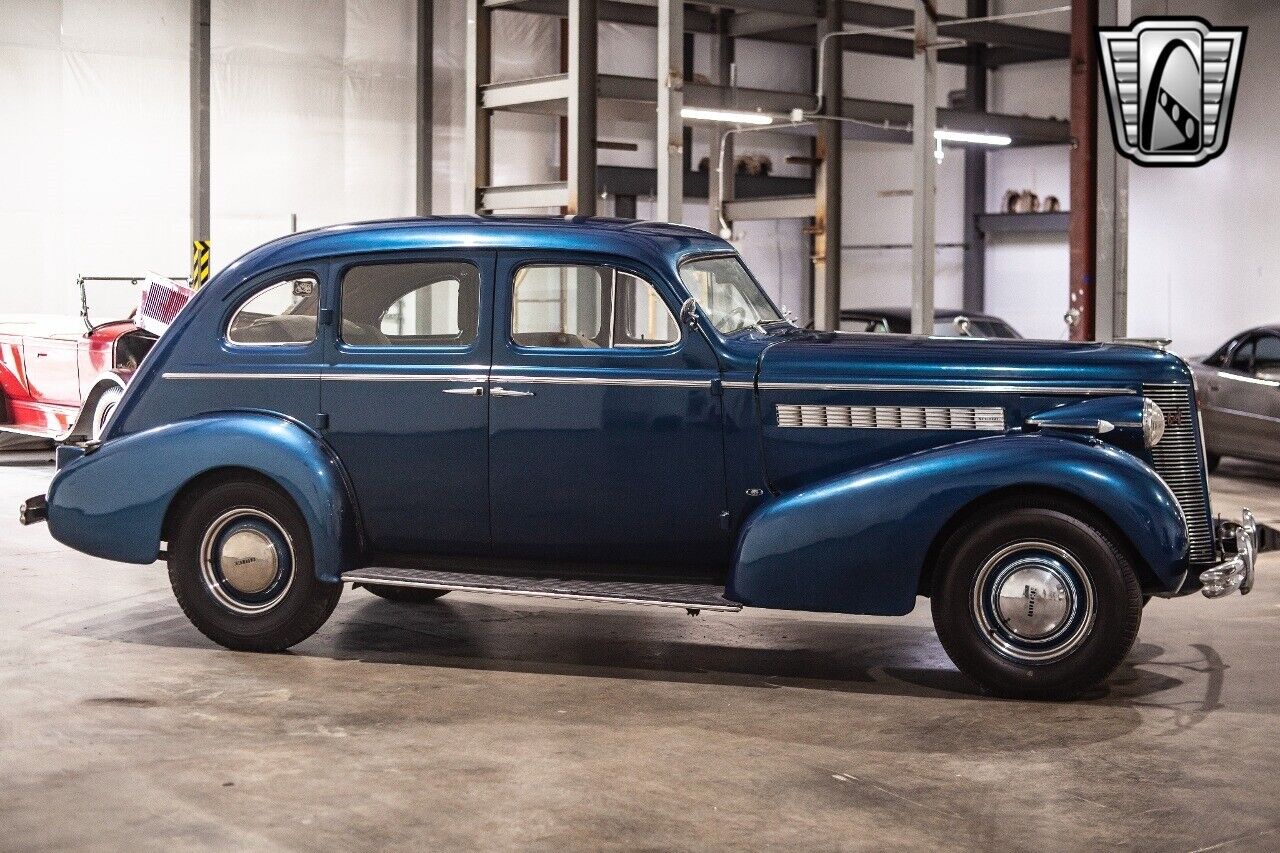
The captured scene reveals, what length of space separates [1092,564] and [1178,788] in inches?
42.4

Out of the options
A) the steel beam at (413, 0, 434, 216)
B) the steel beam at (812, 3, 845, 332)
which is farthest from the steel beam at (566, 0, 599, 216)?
the steel beam at (413, 0, 434, 216)

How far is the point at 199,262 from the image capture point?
19031 mm

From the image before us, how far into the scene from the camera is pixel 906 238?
92.8 ft

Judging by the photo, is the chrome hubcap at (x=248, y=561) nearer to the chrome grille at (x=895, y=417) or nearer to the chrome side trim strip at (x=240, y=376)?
the chrome side trim strip at (x=240, y=376)

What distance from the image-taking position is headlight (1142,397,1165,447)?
579 centimetres

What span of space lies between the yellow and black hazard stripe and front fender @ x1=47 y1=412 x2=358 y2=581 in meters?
12.4

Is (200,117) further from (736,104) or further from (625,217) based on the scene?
(736,104)

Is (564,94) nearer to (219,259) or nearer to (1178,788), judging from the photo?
(219,259)

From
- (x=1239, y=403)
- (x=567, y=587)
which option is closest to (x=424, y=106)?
(x=1239, y=403)

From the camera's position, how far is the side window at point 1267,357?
13235 millimetres

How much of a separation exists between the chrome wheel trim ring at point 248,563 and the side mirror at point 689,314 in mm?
1854

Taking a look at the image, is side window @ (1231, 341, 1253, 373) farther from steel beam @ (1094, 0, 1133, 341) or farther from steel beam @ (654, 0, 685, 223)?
steel beam @ (654, 0, 685, 223)

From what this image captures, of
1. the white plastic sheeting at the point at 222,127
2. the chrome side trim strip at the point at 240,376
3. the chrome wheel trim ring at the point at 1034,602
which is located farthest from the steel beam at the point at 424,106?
the chrome wheel trim ring at the point at 1034,602

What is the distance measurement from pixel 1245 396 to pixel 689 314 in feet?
28.6
